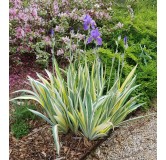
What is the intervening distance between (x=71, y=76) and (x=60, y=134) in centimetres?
52

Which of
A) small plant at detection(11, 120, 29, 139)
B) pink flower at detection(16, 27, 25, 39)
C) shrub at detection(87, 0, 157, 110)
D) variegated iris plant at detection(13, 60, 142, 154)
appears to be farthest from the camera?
pink flower at detection(16, 27, 25, 39)

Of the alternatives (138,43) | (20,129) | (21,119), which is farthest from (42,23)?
(20,129)

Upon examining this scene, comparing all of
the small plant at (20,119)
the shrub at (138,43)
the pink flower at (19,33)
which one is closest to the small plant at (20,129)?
the small plant at (20,119)

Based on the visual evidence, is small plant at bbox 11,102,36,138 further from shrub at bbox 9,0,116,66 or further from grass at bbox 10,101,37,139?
shrub at bbox 9,0,116,66

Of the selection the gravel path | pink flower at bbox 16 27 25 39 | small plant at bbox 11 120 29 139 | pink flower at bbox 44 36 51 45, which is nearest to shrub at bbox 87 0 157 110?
the gravel path

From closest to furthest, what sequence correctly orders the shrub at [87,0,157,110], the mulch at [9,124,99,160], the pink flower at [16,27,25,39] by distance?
1. the mulch at [9,124,99,160]
2. the shrub at [87,0,157,110]
3. the pink flower at [16,27,25,39]

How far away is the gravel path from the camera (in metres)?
3.35

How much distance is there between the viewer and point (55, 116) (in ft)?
10.5

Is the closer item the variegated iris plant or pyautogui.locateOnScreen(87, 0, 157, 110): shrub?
the variegated iris plant

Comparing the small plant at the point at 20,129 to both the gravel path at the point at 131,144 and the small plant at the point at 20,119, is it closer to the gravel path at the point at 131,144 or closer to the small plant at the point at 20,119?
the small plant at the point at 20,119

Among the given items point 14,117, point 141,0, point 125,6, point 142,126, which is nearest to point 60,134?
point 14,117

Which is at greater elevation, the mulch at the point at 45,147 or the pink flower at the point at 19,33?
the pink flower at the point at 19,33

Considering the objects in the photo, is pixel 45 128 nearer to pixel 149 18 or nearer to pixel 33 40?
pixel 33 40

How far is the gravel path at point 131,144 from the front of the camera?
3.35m
